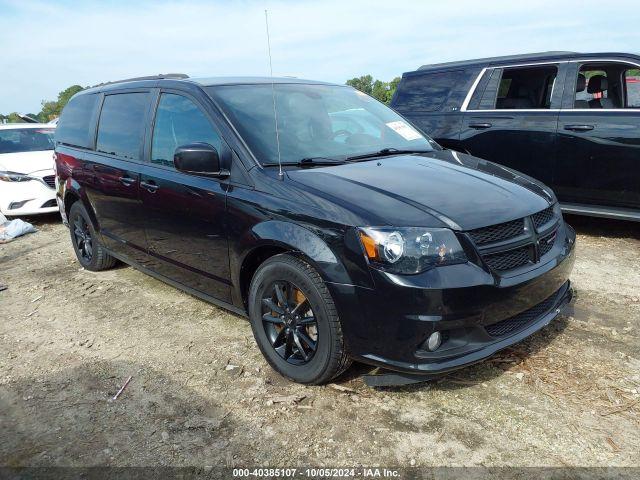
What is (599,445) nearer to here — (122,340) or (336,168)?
(336,168)

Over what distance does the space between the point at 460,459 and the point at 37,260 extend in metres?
5.48

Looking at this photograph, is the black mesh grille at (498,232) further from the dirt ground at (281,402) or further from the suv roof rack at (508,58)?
the suv roof rack at (508,58)

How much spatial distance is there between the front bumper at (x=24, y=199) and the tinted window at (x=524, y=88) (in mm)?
6494

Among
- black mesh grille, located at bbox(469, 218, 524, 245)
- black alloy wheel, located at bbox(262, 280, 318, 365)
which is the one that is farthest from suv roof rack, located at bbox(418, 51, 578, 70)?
black alloy wheel, located at bbox(262, 280, 318, 365)

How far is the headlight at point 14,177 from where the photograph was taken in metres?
7.66

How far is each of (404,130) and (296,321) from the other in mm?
1884

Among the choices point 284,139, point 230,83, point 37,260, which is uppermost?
point 230,83

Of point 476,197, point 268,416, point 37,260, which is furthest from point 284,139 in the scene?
point 37,260

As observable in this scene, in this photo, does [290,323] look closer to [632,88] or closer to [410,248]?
[410,248]

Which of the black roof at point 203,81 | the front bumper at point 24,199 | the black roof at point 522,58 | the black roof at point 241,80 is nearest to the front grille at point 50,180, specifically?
the front bumper at point 24,199

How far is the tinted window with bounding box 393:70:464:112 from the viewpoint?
626 centimetres

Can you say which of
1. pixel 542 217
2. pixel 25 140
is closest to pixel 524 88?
pixel 542 217

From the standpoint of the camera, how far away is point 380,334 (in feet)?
8.09

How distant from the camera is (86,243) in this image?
5.24m
